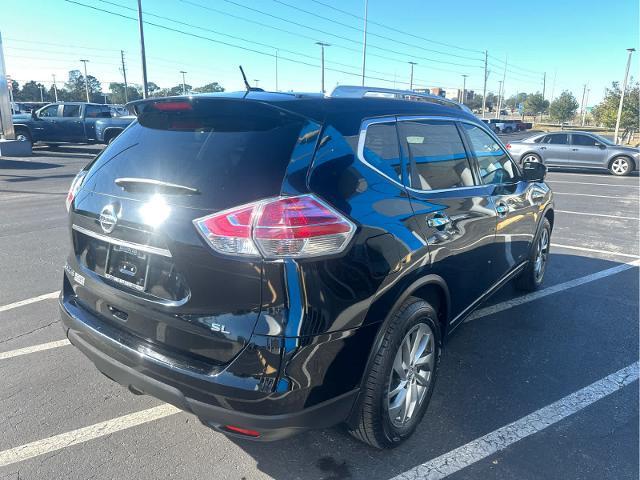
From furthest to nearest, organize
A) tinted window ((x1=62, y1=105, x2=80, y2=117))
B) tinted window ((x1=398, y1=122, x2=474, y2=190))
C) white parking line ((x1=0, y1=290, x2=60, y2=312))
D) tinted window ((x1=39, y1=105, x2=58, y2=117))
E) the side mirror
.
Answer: tinted window ((x1=39, y1=105, x2=58, y2=117)), tinted window ((x1=62, y1=105, x2=80, y2=117)), the side mirror, white parking line ((x1=0, y1=290, x2=60, y2=312)), tinted window ((x1=398, y1=122, x2=474, y2=190))

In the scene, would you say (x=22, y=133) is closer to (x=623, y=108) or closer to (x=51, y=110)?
(x=51, y=110)

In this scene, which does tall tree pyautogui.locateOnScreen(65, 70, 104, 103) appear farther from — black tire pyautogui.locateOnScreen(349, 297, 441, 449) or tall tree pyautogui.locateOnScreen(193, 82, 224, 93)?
black tire pyautogui.locateOnScreen(349, 297, 441, 449)

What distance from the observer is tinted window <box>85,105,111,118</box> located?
2094 centimetres

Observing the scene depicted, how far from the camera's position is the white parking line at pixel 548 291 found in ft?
15.3

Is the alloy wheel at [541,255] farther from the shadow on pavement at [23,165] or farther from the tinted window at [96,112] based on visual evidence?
the tinted window at [96,112]

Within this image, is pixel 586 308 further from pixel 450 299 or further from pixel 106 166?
pixel 106 166

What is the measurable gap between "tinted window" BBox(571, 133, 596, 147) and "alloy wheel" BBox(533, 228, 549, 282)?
15.3m

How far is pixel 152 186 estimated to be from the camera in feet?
7.64

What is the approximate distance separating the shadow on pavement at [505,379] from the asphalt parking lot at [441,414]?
10mm

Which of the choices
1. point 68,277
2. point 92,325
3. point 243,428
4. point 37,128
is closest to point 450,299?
point 243,428

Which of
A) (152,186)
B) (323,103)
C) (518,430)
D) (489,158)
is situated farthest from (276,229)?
(489,158)

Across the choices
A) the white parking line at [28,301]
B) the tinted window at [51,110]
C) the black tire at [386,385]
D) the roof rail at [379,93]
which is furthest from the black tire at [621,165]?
the tinted window at [51,110]

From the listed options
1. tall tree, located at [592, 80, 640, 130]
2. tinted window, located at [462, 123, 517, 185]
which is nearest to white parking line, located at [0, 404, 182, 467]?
tinted window, located at [462, 123, 517, 185]

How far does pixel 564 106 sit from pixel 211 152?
251 feet
